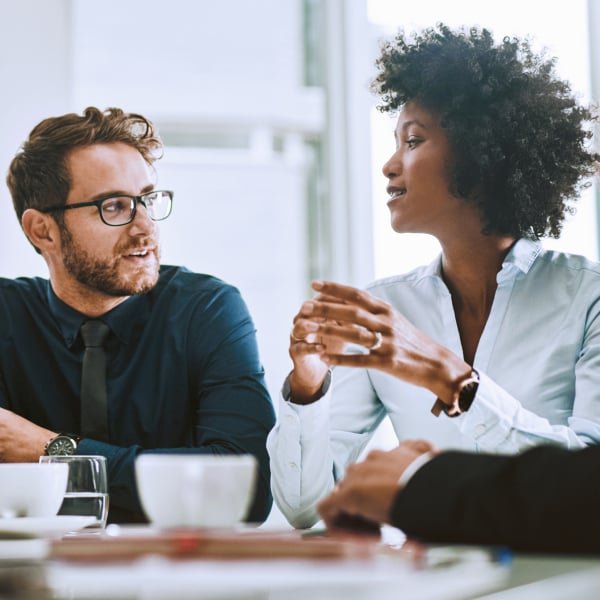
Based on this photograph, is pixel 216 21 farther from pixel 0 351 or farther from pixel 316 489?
pixel 316 489

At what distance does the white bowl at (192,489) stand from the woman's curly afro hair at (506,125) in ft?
4.40

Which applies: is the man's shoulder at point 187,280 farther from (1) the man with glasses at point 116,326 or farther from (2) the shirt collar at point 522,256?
(2) the shirt collar at point 522,256

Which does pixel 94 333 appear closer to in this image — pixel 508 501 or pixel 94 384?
pixel 94 384

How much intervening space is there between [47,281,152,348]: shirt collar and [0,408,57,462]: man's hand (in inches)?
11.6

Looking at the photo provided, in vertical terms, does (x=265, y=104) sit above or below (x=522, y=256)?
above

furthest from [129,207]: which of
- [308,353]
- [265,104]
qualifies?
[265,104]

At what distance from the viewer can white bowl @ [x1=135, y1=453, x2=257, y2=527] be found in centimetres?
74

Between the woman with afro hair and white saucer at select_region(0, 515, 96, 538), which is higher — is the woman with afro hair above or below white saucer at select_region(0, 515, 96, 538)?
above

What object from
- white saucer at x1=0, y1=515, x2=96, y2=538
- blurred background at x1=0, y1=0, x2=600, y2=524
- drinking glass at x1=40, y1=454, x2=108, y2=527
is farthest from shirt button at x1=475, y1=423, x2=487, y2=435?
blurred background at x1=0, y1=0, x2=600, y2=524

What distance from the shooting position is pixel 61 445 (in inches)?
72.5

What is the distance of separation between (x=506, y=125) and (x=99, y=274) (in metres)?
1.01

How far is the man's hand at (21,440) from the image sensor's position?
1853 millimetres

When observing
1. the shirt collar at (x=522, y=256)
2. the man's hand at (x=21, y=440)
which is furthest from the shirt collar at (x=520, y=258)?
the man's hand at (x=21, y=440)

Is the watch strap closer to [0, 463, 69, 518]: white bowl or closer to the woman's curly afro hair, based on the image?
the woman's curly afro hair
